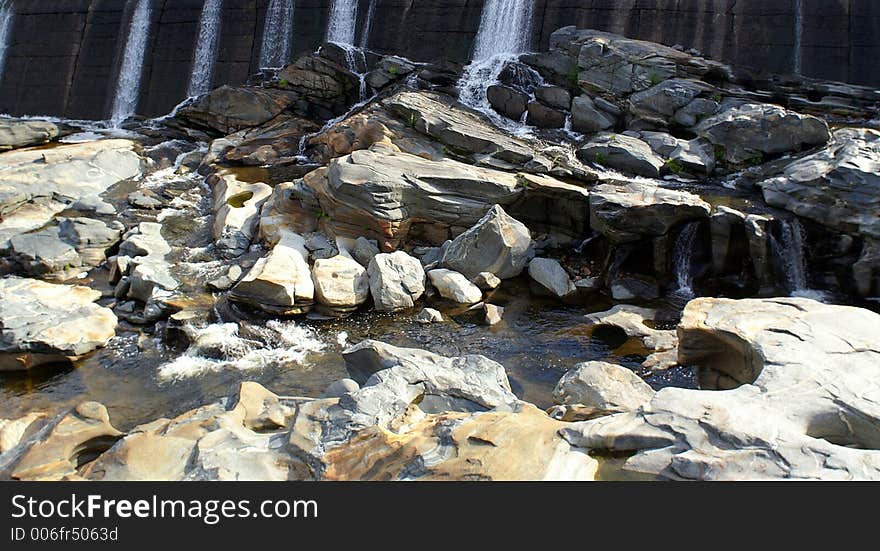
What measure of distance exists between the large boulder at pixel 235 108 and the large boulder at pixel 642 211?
44.0 ft

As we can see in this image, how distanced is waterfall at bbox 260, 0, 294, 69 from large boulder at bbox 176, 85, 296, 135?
2.68 metres

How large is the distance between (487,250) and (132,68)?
1982 centimetres

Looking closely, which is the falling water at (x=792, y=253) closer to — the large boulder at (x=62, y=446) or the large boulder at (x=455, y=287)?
the large boulder at (x=455, y=287)

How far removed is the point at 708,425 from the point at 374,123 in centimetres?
1388

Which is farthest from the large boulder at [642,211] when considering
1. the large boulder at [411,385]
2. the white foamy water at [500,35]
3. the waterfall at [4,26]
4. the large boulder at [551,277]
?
the waterfall at [4,26]

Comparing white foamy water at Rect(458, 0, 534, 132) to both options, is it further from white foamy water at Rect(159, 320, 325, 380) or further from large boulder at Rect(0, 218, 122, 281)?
white foamy water at Rect(159, 320, 325, 380)

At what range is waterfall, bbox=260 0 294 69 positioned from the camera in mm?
26156

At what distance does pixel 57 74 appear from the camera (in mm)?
26938

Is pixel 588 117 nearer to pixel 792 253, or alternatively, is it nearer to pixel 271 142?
pixel 792 253

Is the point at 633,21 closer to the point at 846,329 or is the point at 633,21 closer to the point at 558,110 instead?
the point at 558,110

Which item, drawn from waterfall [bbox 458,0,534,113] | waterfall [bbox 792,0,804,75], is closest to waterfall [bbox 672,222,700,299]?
waterfall [bbox 792,0,804,75]

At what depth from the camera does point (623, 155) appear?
682 inches
